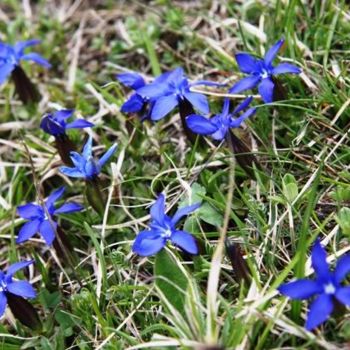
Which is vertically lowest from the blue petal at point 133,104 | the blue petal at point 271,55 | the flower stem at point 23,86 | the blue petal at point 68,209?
the blue petal at point 68,209

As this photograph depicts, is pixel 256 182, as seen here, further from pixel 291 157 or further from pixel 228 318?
pixel 228 318

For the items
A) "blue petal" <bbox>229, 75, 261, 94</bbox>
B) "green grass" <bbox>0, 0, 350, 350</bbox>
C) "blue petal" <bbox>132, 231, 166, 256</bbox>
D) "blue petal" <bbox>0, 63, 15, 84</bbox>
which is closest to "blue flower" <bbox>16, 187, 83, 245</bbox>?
"green grass" <bbox>0, 0, 350, 350</bbox>

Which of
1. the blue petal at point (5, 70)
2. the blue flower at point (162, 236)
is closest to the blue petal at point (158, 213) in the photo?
the blue flower at point (162, 236)

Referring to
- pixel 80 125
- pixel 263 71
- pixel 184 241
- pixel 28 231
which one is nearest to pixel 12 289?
pixel 28 231

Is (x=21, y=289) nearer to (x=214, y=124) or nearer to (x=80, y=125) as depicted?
(x=80, y=125)

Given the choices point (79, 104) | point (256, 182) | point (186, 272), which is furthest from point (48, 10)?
point (186, 272)

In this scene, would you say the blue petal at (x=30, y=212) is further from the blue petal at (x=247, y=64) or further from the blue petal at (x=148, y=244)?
the blue petal at (x=247, y=64)
